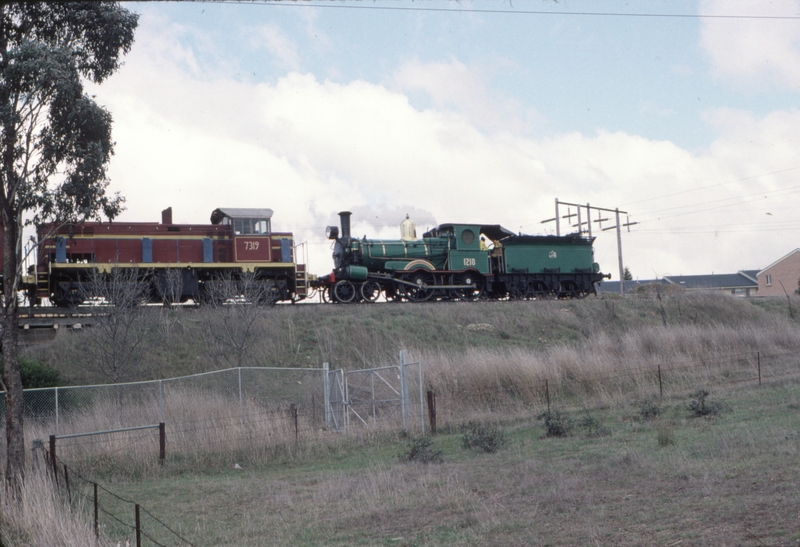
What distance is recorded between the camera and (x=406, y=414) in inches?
650

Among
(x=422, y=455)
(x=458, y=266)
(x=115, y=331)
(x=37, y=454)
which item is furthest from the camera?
(x=458, y=266)

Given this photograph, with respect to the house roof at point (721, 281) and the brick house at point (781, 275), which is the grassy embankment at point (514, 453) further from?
the house roof at point (721, 281)

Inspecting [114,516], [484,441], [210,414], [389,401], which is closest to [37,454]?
[114,516]

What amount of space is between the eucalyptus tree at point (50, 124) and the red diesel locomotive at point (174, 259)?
43.0 ft

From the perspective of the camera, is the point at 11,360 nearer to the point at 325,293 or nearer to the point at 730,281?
the point at 325,293

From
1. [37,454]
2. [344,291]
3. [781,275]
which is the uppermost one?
[781,275]

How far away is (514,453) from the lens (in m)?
12.5

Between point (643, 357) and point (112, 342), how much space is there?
16.9 metres

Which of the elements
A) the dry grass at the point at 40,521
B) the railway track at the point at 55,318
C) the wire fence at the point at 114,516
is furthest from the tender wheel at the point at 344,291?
the dry grass at the point at 40,521

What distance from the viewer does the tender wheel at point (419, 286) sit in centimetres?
2948

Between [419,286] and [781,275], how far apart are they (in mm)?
60006

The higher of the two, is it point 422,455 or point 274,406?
point 274,406

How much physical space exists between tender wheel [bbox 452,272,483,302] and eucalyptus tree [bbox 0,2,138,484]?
2075 centimetres

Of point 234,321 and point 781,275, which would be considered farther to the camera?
point 781,275
